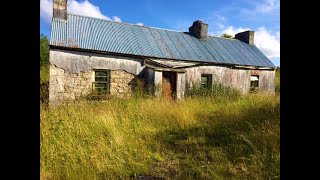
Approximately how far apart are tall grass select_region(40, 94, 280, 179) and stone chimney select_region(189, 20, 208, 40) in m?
12.4

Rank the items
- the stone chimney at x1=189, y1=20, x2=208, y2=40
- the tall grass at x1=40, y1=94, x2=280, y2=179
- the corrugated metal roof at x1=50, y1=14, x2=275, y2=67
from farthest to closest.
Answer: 1. the stone chimney at x1=189, y1=20, x2=208, y2=40
2. the corrugated metal roof at x1=50, y1=14, x2=275, y2=67
3. the tall grass at x1=40, y1=94, x2=280, y2=179

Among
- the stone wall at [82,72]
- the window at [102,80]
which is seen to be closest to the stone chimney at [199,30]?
the stone wall at [82,72]

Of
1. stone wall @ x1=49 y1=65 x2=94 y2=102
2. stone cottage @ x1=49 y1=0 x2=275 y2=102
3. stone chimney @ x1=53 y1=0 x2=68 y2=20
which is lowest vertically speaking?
stone wall @ x1=49 y1=65 x2=94 y2=102

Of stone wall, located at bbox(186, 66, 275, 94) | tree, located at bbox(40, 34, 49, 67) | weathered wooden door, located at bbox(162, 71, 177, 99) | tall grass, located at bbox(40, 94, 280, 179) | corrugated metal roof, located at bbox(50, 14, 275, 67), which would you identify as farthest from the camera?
tree, located at bbox(40, 34, 49, 67)

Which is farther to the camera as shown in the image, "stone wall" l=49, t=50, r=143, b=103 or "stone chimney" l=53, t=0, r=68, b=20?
"stone chimney" l=53, t=0, r=68, b=20

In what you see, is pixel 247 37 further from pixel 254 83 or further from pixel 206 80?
pixel 206 80

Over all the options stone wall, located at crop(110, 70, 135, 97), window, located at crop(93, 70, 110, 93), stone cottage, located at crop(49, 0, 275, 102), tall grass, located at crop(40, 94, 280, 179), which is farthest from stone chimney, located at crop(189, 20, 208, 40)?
tall grass, located at crop(40, 94, 280, 179)

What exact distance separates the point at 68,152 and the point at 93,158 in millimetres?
534

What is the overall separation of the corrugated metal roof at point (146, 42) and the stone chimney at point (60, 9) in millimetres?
262

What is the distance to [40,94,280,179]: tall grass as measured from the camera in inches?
159

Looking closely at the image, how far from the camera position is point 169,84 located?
49.2 feet

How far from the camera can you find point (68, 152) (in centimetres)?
454

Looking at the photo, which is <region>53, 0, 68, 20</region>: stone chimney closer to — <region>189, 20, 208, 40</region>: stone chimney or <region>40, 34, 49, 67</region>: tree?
<region>189, 20, 208, 40</region>: stone chimney

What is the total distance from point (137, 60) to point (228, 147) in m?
9.89
